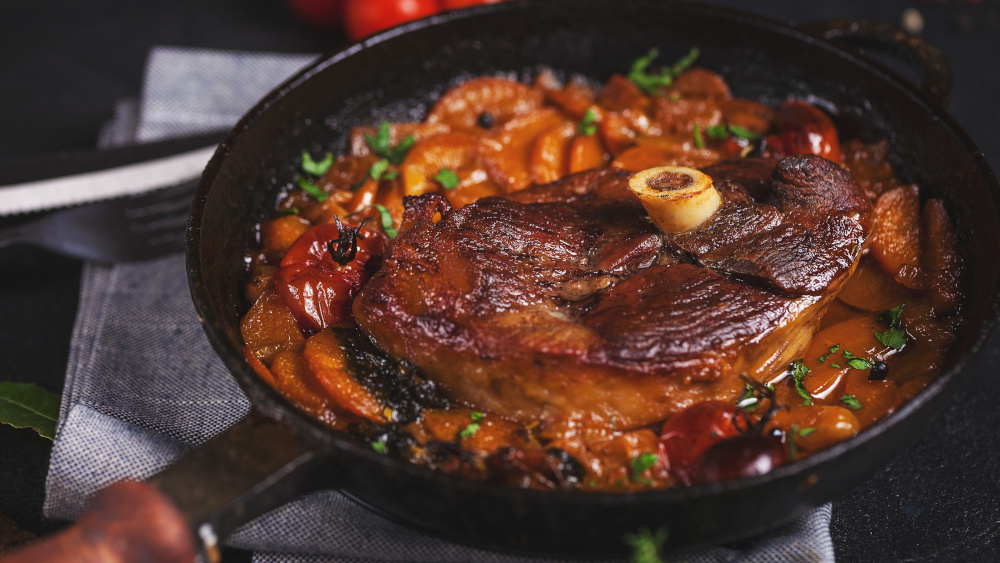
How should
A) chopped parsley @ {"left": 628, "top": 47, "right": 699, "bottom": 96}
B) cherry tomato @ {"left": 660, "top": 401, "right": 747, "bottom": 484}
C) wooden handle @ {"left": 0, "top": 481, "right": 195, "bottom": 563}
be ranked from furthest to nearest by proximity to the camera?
chopped parsley @ {"left": 628, "top": 47, "right": 699, "bottom": 96} → cherry tomato @ {"left": 660, "top": 401, "right": 747, "bottom": 484} → wooden handle @ {"left": 0, "top": 481, "right": 195, "bottom": 563}

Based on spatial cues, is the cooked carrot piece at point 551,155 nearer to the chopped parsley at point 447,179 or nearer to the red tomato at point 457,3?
the chopped parsley at point 447,179

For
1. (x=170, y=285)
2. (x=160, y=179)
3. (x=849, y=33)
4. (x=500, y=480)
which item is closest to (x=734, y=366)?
(x=500, y=480)

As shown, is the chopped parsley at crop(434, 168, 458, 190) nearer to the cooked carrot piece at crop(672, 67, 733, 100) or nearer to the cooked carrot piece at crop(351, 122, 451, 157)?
the cooked carrot piece at crop(351, 122, 451, 157)

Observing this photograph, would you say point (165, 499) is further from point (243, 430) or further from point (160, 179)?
point (160, 179)

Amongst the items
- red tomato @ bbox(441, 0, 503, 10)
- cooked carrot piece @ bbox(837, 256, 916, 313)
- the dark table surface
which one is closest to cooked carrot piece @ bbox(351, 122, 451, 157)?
the dark table surface

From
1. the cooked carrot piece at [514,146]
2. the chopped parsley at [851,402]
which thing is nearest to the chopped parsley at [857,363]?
the chopped parsley at [851,402]

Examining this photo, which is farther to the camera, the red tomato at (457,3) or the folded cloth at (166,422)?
the red tomato at (457,3)
